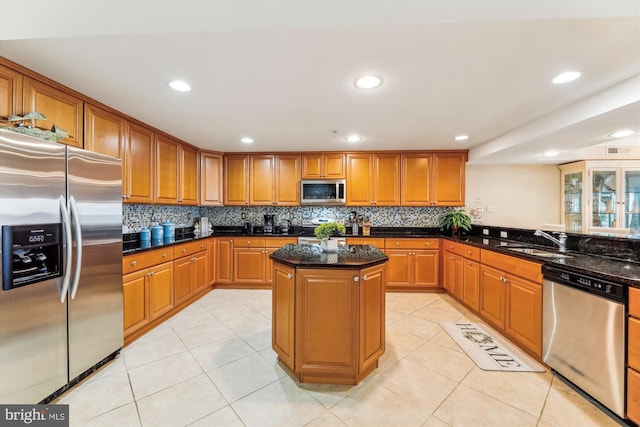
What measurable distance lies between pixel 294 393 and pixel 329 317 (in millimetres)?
591

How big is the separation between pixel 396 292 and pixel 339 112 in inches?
116

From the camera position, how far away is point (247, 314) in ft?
10.3

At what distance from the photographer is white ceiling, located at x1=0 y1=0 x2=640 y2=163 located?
1.18 meters

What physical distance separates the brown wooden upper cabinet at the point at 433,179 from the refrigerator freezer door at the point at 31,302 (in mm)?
4083

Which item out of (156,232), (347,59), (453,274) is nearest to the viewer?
(347,59)

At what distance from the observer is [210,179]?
13.7ft

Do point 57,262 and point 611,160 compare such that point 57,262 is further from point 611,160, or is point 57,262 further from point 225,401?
point 611,160

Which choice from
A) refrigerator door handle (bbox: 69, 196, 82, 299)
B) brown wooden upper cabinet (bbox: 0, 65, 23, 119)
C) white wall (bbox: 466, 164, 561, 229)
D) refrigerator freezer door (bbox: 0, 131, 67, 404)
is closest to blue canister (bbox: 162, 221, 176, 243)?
refrigerator door handle (bbox: 69, 196, 82, 299)

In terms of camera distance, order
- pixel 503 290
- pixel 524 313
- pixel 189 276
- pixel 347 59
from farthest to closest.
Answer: pixel 189 276 < pixel 503 290 < pixel 524 313 < pixel 347 59

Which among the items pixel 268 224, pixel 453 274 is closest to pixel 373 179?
pixel 453 274

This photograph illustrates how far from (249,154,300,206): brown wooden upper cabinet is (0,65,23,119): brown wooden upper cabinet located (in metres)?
2.72

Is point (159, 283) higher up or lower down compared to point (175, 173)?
lower down

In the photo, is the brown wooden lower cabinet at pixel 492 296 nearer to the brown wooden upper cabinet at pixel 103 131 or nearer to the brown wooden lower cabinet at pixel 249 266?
the brown wooden lower cabinet at pixel 249 266

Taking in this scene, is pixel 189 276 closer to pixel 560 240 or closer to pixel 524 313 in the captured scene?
pixel 524 313
